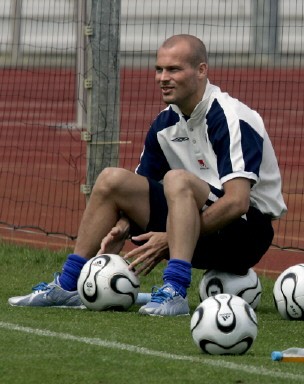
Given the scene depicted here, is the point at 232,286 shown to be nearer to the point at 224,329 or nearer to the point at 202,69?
the point at 202,69

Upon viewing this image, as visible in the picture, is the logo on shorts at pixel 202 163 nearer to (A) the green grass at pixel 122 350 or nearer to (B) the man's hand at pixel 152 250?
(B) the man's hand at pixel 152 250

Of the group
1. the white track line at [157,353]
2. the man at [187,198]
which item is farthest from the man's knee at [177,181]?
the white track line at [157,353]

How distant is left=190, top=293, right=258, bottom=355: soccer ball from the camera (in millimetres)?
6480

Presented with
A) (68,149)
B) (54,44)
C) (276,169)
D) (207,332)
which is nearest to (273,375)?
(207,332)

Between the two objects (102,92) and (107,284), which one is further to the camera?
(102,92)

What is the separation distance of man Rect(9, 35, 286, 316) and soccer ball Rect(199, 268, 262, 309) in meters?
0.05

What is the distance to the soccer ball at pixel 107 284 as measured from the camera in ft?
25.9

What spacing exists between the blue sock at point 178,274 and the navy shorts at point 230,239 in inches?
14.1

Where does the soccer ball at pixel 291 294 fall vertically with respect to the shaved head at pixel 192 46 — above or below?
below

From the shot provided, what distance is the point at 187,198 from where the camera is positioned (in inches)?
Result: 306

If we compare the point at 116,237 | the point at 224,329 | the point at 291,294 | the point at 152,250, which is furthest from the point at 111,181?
the point at 224,329

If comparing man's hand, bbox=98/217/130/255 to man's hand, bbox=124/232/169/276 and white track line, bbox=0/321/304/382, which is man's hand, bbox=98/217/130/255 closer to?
man's hand, bbox=124/232/169/276

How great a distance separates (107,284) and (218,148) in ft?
3.17

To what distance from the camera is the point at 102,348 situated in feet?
21.2
